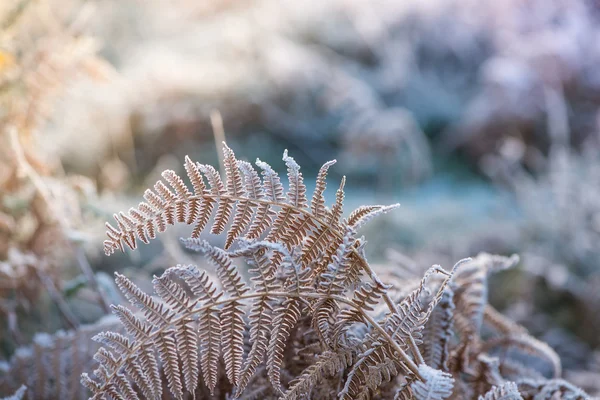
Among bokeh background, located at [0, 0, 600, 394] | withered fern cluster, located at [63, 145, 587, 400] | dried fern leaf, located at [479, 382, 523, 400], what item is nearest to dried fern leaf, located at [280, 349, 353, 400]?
withered fern cluster, located at [63, 145, 587, 400]

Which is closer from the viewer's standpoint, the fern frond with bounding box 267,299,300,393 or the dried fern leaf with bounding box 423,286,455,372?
the fern frond with bounding box 267,299,300,393

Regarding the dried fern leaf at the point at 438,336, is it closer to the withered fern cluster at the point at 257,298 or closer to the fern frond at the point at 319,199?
the withered fern cluster at the point at 257,298

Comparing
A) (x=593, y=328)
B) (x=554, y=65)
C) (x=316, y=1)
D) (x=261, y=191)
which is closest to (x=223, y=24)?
(x=316, y=1)

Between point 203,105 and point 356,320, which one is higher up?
point 203,105

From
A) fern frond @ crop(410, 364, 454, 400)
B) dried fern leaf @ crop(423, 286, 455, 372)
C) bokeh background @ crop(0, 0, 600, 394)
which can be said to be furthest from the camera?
bokeh background @ crop(0, 0, 600, 394)

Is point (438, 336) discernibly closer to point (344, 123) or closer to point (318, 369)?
point (318, 369)

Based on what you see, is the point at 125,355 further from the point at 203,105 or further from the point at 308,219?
the point at 203,105

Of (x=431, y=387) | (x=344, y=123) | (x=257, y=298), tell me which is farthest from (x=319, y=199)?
(x=344, y=123)

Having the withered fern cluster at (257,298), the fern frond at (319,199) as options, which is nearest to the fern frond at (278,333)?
the withered fern cluster at (257,298)

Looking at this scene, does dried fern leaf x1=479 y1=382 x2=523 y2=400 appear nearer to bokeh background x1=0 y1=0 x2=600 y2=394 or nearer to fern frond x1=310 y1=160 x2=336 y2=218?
fern frond x1=310 y1=160 x2=336 y2=218
